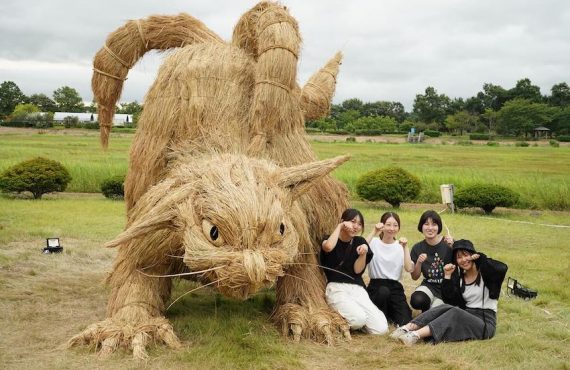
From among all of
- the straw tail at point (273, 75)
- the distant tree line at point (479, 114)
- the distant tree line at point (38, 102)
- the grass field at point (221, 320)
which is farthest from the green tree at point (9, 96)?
the straw tail at point (273, 75)

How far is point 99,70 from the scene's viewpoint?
670cm

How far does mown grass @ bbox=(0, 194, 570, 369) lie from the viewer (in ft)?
14.7

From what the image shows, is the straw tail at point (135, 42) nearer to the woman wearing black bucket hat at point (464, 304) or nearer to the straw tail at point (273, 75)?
the straw tail at point (273, 75)

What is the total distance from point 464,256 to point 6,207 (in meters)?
11.8

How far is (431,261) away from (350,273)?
2.84 feet

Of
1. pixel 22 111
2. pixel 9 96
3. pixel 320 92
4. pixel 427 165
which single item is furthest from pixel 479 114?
pixel 320 92

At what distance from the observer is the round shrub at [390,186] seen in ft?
50.2

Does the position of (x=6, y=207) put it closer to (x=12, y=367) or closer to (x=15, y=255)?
(x=15, y=255)

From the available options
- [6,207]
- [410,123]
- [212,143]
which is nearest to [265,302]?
[212,143]

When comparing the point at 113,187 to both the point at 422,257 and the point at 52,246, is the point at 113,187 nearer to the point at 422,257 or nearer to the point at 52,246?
the point at 52,246

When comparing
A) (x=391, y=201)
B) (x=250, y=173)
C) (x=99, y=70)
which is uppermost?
(x=99, y=70)

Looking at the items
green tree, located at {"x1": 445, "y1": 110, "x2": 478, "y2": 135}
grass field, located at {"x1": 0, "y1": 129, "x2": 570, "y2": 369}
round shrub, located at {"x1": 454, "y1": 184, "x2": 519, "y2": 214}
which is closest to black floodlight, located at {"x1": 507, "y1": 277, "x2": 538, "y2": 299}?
grass field, located at {"x1": 0, "y1": 129, "x2": 570, "y2": 369}

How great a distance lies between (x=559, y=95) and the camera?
174 ft

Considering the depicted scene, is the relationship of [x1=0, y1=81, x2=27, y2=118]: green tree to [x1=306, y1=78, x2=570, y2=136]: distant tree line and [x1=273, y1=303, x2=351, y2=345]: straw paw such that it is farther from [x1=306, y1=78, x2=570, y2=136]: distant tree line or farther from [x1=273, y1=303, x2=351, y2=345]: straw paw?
[x1=273, y1=303, x2=351, y2=345]: straw paw
